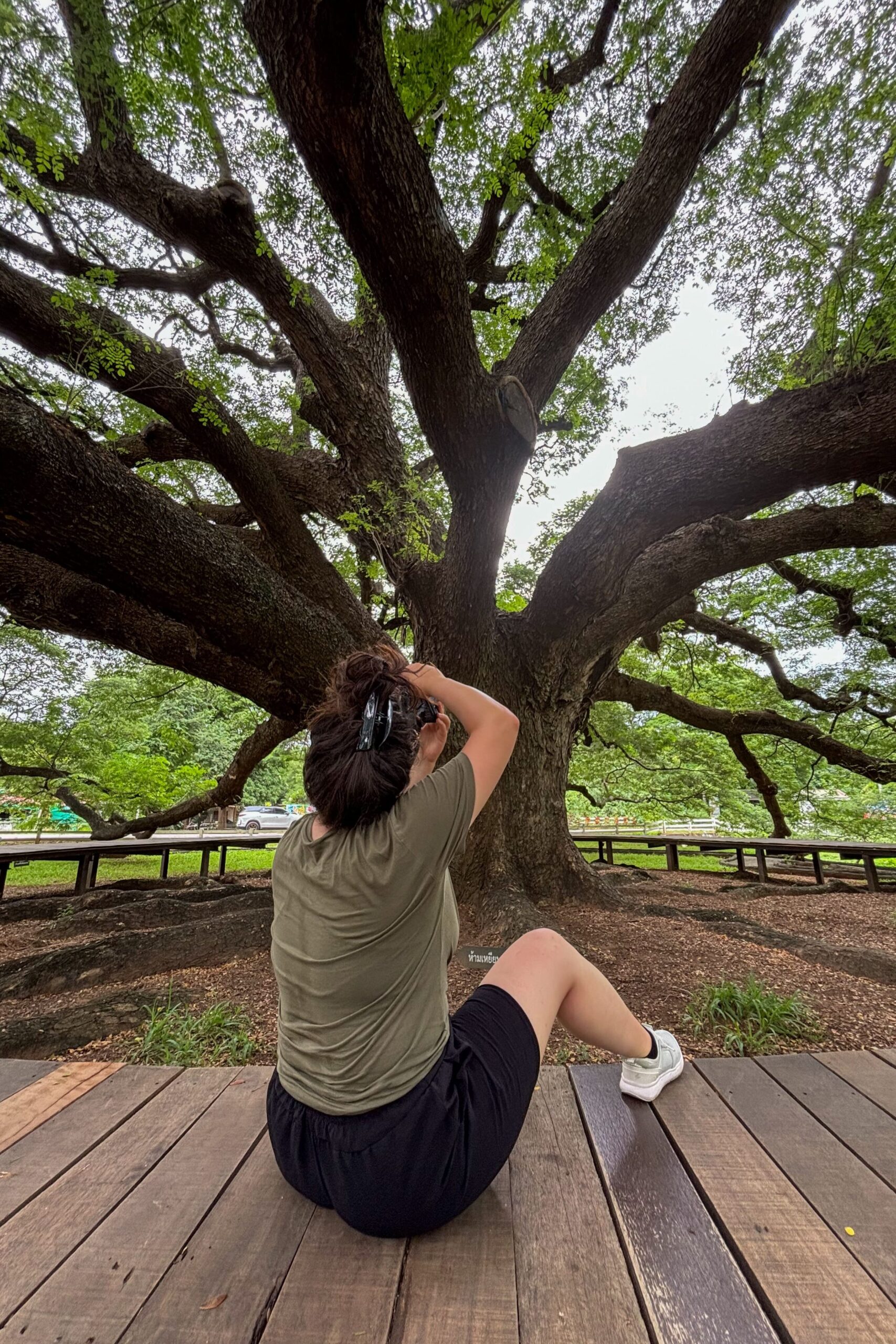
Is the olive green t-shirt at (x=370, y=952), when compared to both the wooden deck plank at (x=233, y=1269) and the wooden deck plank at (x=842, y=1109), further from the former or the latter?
the wooden deck plank at (x=842, y=1109)

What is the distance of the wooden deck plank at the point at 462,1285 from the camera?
3.12 ft

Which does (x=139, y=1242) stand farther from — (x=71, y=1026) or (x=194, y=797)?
(x=194, y=797)

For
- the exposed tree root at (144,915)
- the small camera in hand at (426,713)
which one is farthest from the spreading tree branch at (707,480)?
the exposed tree root at (144,915)

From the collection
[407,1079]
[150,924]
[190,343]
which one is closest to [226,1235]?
[407,1079]

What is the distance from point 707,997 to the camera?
2.53 m

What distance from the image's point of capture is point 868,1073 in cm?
186

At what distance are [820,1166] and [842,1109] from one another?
13.7 inches

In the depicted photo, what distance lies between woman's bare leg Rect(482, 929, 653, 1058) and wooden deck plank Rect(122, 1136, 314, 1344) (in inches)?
24.4

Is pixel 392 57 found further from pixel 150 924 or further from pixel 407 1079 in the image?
pixel 150 924

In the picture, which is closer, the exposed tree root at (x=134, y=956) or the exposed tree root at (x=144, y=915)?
the exposed tree root at (x=134, y=956)

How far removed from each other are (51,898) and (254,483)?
503cm

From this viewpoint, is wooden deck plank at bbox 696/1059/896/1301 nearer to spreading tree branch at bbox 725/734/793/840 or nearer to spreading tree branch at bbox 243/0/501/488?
spreading tree branch at bbox 243/0/501/488

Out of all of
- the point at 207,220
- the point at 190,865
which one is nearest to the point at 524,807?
the point at 207,220

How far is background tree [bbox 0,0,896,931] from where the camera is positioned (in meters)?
2.84
